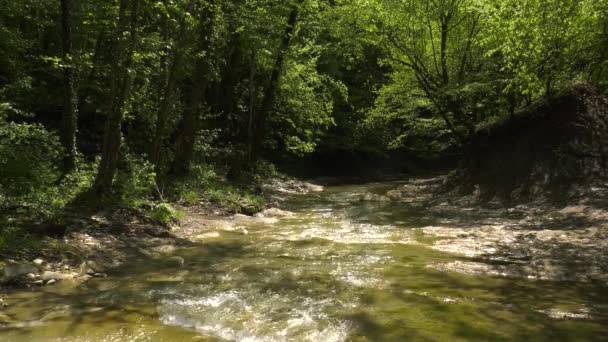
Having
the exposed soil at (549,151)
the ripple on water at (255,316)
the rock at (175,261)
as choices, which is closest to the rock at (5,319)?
the ripple on water at (255,316)

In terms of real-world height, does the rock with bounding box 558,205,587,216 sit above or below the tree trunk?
below

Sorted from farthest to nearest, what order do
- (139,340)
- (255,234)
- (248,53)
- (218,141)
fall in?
(218,141), (248,53), (255,234), (139,340)

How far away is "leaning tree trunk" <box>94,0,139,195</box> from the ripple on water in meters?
5.70

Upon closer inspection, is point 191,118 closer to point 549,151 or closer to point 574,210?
point 549,151

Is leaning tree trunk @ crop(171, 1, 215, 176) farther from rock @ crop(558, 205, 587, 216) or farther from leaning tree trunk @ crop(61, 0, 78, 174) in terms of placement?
rock @ crop(558, 205, 587, 216)

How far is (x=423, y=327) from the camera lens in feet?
18.4

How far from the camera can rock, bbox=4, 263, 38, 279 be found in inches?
280

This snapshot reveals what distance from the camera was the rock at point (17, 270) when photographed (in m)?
7.12

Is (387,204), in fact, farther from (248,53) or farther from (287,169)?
(287,169)

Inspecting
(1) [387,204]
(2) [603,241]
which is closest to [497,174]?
(1) [387,204]

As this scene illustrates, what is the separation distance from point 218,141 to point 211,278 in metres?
19.5

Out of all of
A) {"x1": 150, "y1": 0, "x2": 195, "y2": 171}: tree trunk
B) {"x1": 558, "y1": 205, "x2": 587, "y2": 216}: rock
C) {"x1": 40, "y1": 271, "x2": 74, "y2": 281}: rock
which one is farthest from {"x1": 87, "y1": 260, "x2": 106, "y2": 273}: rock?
{"x1": 558, "y1": 205, "x2": 587, "y2": 216}: rock

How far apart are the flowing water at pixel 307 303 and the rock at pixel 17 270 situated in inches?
21.2

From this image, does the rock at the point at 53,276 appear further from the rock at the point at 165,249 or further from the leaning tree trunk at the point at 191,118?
the leaning tree trunk at the point at 191,118
